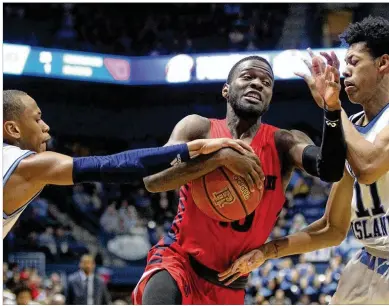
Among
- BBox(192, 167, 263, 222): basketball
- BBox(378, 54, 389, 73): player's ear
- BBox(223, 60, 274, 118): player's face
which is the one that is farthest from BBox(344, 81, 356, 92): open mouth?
BBox(192, 167, 263, 222): basketball

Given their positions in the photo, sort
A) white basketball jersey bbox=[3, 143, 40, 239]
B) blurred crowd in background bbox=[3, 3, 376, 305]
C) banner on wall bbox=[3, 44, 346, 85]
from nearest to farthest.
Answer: white basketball jersey bbox=[3, 143, 40, 239] < blurred crowd in background bbox=[3, 3, 376, 305] < banner on wall bbox=[3, 44, 346, 85]

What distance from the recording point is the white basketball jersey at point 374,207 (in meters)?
3.68

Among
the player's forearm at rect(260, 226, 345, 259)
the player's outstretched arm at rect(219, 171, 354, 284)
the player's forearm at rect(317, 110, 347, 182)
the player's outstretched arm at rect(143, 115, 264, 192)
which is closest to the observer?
the player's forearm at rect(317, 110, 347, 182)

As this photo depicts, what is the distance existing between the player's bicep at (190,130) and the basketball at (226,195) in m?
0.27

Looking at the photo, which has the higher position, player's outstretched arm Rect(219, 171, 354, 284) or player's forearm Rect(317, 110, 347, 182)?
player's forearm Rect(317, 110, 347, 182)

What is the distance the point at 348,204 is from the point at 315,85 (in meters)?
0.77

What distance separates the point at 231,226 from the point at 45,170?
3.59 feet

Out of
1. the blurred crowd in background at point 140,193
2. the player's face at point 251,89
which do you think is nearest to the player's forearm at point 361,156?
the player's face at point 251,89

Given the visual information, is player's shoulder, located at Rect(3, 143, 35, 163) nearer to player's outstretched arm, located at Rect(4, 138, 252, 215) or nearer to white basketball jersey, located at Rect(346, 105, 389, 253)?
player's outstretched arm, located at Rect(4, 138, 252, 215)

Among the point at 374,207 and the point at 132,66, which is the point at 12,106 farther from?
the point at 132,66

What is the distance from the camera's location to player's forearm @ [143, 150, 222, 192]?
3680 millimetres

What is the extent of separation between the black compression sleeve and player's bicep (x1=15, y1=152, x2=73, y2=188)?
1.31 meters

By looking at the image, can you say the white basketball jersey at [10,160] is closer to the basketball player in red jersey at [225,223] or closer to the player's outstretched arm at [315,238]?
the basketball player in red jersey at [225,223]

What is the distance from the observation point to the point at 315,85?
3.63 m
